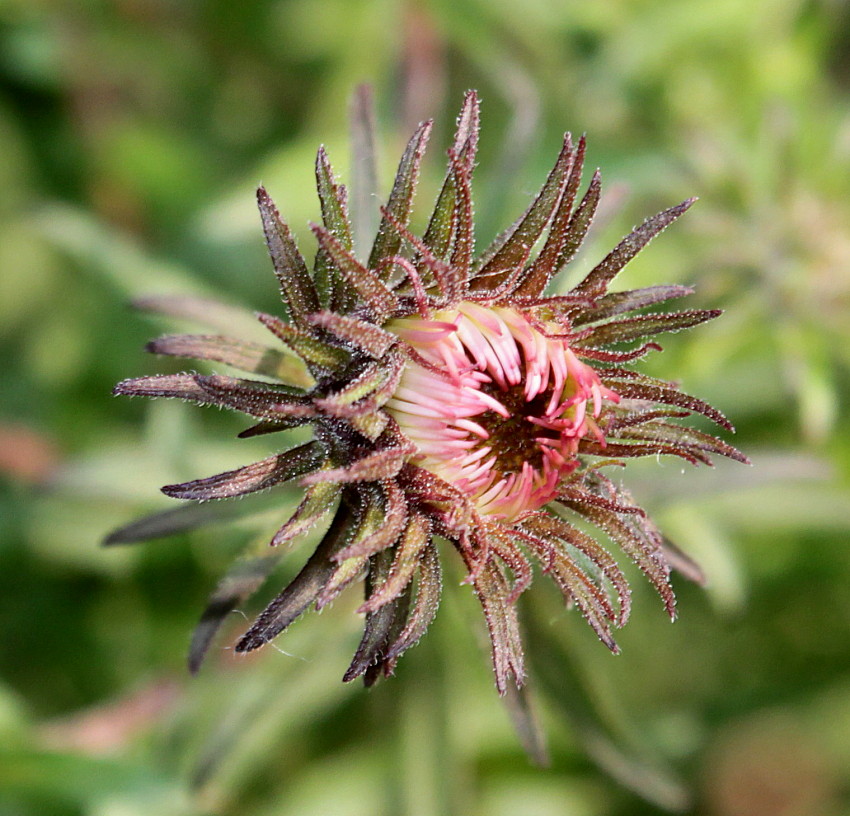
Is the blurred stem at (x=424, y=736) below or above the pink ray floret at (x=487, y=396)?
below

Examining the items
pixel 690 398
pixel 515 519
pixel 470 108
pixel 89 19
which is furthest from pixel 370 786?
pixel 89 19

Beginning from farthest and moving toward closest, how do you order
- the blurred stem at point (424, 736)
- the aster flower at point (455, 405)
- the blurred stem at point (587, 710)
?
1. the blurred stem at point (424, 736)
2. the blurred stem at point (587, 710)
3. the aster flower at point (455, 405)

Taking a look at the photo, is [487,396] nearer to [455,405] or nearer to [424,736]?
[455,405]

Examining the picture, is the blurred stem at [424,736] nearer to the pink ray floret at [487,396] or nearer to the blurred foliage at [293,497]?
the blurred foliage at [293,497]

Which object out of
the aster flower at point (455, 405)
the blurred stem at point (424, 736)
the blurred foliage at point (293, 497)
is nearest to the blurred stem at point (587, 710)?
the blurred foliage at point (293, 497)

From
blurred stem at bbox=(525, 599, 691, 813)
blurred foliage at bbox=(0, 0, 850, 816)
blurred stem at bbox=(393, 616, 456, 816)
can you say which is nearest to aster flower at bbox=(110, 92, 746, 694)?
blurred foliage at bbox=(0, 0, 850, 816)

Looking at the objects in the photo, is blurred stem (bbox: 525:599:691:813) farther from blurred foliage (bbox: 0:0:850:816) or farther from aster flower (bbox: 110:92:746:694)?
aster flower (bbox: 110:92:746:694)
